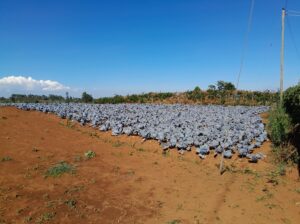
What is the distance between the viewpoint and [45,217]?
5.14m

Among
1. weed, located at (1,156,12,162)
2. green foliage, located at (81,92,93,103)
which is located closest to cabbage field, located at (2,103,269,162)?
weed, located at (1,156,12,162)

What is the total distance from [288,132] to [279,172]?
195cm

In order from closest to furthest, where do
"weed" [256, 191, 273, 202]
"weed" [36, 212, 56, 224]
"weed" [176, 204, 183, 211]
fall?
"weed" [36, 212, 56, 224], "weed" [176, 204, 183, 211], "weed" [256, 191, 273, 202]

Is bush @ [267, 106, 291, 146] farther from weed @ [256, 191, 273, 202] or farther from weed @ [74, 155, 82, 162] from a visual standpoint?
weed @ [74, 155, 82, 162]

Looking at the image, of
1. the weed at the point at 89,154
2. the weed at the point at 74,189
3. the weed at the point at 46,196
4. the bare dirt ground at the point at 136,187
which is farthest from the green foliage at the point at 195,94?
the weed at the point at 46,196

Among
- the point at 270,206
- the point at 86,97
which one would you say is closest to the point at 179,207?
the point at 270,206

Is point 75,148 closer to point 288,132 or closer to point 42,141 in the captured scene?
point 42,141

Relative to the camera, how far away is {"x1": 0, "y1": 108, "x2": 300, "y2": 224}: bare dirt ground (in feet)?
17.6

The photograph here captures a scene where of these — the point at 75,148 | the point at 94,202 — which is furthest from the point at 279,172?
the point at 75,148

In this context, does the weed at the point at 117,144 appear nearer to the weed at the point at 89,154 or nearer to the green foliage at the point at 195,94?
the weed at the point at 89,154

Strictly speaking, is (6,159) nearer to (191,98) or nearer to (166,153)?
(166,153)

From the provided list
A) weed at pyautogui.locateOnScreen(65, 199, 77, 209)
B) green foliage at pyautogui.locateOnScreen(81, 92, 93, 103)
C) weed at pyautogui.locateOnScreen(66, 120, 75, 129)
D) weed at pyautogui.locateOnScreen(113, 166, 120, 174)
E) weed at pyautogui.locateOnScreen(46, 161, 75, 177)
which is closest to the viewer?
weed at pyautogui.locateOnScreen(65, 199, 77, 209)

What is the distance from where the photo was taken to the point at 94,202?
5785mm

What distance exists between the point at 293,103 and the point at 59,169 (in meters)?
8.06
